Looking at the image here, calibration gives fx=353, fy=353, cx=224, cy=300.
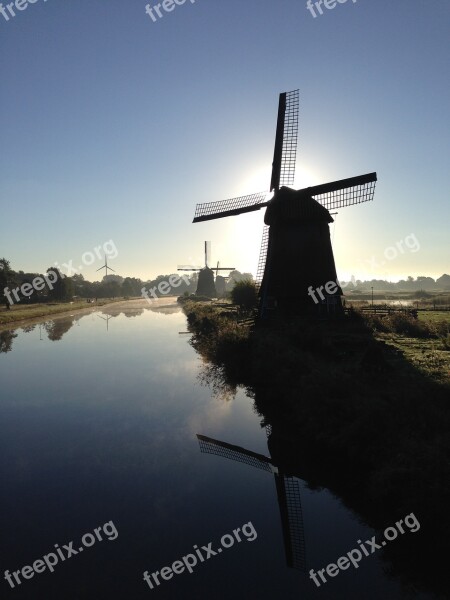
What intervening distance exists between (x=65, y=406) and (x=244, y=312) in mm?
23685

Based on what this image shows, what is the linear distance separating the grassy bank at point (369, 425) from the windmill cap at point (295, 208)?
339 inches

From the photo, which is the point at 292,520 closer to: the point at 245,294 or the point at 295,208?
the point at 295,208

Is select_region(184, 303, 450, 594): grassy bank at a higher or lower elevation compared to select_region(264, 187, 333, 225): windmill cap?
lower

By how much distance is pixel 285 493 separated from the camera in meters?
8.01

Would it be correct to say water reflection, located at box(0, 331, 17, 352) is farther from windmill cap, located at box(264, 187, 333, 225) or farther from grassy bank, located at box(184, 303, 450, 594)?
windmill cap, located at box(264, 187, 333, 225)

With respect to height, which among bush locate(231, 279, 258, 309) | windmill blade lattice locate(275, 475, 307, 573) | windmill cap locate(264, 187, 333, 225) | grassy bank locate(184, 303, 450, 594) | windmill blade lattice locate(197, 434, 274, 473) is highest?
windmill cap locate(264, 187, 333, 225)

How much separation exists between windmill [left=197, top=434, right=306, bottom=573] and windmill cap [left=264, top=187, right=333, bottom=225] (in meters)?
16.4

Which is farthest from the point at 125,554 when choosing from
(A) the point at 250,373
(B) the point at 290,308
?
(B) the point at 290,308

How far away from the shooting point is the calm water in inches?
215

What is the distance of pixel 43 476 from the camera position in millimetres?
8586

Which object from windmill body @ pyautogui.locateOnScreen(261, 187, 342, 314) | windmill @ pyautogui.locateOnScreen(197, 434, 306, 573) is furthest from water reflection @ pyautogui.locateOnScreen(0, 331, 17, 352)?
windmill @ pyautogui.locateOnScreen(197, 434, 306, 573)

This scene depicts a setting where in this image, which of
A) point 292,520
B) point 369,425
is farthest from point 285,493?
point 369,425

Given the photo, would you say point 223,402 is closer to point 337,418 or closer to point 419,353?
point 337,418

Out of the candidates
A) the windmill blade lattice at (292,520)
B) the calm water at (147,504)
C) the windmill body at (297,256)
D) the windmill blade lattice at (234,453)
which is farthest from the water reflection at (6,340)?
the windmill blade lattice at (292,520)
